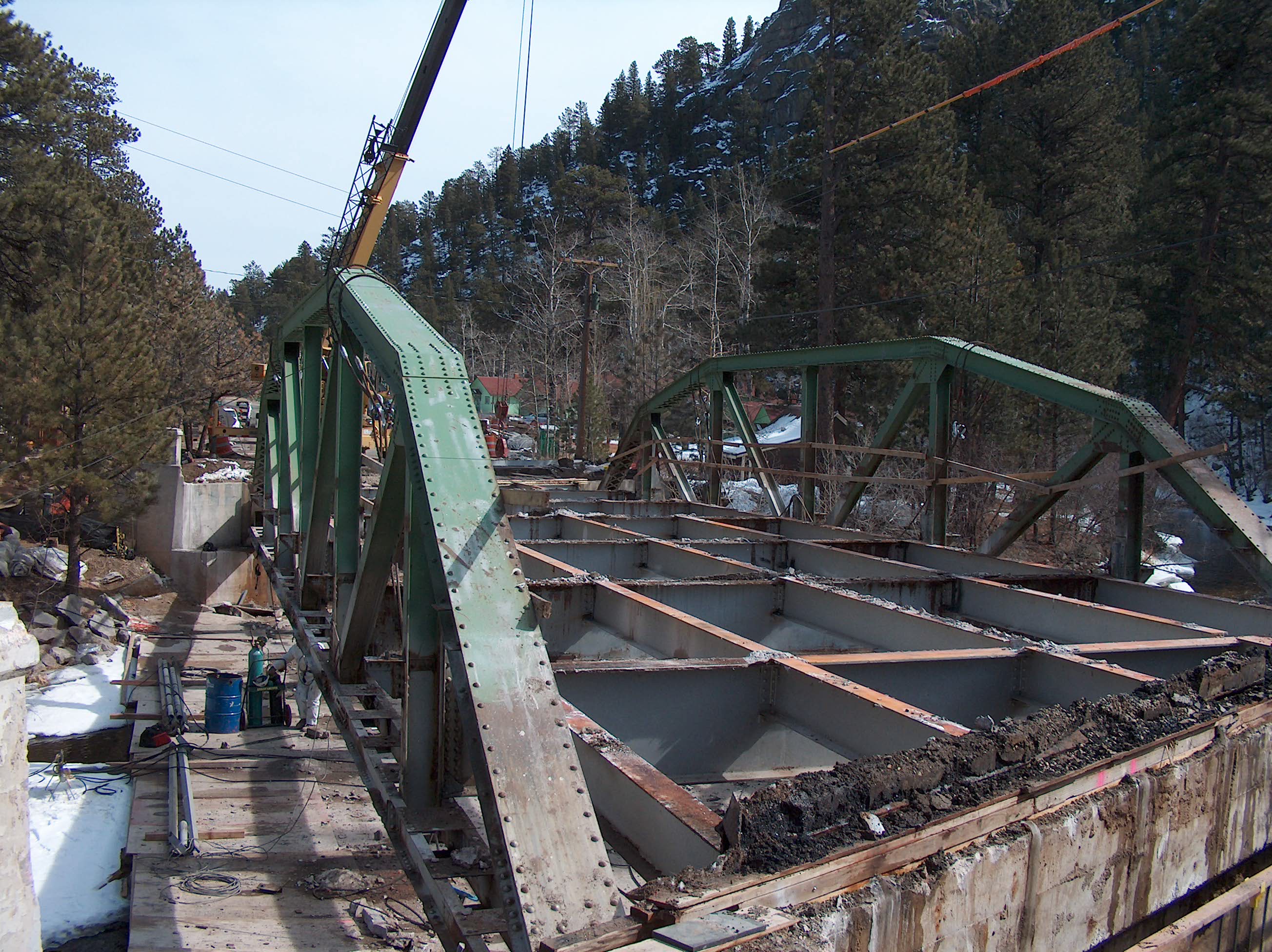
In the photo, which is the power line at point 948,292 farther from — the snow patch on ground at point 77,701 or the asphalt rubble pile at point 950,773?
the asphalt rubble pile at point 950,773

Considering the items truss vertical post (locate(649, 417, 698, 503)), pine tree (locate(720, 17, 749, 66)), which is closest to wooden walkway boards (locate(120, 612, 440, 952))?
truss vertical post (locate(649, 417, 698, 503))

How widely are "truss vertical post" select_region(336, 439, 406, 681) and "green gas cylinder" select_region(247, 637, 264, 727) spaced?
7.85 metres

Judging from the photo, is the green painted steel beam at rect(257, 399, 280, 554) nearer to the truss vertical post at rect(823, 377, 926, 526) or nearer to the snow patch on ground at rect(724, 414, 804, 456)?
the truss vertical post at rect(823, 377, 926, 526)

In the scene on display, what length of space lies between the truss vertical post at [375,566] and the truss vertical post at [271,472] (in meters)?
4.84

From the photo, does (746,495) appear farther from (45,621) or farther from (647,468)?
(45,621)

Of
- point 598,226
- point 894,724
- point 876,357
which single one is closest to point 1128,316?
point 876,357

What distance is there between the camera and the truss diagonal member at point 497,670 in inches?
113

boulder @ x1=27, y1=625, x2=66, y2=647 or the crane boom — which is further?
boulder @ x1=27, y1=625, x2=66, y2=647

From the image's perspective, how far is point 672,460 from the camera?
14031mm

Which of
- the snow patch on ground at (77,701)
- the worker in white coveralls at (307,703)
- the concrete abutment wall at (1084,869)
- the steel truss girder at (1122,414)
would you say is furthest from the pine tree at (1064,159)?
the concrete abutment wall at (1084,869)

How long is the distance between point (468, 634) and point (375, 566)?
1.99 meters

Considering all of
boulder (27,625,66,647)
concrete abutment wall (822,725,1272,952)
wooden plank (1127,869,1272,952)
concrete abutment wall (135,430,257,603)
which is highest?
concrete abutment wall (822,725,1272,952)

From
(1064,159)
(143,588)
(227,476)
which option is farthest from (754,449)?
(1064,159)

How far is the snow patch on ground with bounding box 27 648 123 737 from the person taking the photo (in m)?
14.3
